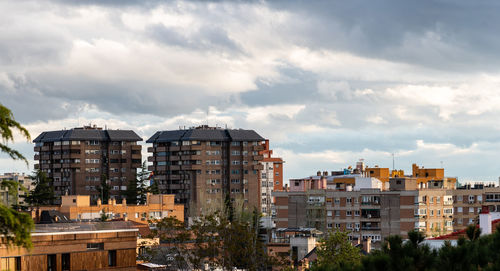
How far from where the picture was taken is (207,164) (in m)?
174

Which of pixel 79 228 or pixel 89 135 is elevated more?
pixel 89 135

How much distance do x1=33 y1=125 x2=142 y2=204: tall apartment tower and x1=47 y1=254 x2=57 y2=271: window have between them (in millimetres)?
133440

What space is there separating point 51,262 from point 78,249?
5.21 ft

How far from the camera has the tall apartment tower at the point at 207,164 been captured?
6762 inches

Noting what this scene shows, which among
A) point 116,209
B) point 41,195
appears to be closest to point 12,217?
point 116,209

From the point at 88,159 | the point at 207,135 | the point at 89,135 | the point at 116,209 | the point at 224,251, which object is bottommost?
the point at 116,209

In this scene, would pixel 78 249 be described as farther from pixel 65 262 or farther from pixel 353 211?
pixel 353 211

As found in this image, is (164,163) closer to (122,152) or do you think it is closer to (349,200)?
(122,152)

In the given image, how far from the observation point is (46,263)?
4375 centimetres

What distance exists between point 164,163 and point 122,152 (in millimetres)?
12420

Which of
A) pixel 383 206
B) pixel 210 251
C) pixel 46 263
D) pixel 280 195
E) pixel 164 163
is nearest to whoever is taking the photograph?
pixel 46 263

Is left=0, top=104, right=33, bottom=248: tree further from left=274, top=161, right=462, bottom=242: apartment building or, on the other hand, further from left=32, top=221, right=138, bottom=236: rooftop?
left=274, top=161, right=462, bottom=242: apartment building

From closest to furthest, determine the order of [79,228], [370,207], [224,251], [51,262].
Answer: [51,262], [79,228], [224,251], [370,207]

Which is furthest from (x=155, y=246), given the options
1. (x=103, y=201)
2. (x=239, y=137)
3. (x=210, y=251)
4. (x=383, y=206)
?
(x=239, y=137)
